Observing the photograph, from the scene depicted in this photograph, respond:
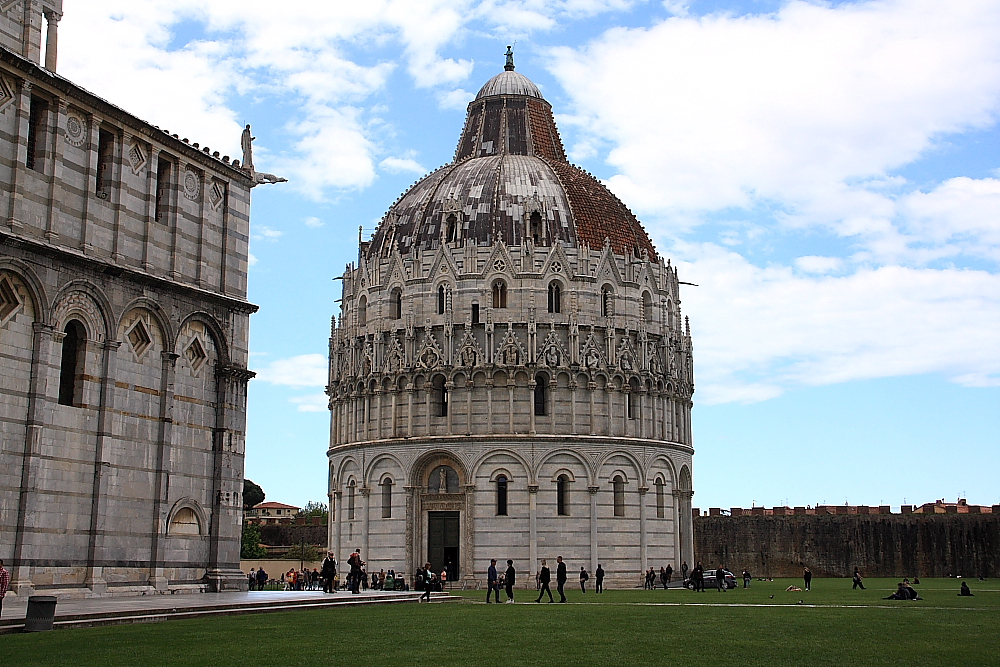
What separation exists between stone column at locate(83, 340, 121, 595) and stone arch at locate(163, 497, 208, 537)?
97.7 inches

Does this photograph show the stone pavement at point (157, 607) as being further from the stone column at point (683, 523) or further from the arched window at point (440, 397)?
the stone column at point (683, 523)

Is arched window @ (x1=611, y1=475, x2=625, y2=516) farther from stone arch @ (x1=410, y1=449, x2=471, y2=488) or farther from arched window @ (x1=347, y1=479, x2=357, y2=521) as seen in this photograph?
arched window @ (x1=347, y1=479, x2=357, y2=521)

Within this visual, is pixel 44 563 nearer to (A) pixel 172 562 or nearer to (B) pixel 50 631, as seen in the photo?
(A) pixel 172 562

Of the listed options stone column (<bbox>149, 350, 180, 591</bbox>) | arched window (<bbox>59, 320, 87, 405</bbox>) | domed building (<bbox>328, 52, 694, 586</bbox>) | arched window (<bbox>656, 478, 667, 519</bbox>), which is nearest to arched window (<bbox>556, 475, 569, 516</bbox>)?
domed building (<bbox>328, 52, 694, 586</bbox>)

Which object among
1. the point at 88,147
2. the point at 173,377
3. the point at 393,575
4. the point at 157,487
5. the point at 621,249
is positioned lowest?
the point at 393,575

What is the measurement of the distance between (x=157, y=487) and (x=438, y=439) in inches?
1177

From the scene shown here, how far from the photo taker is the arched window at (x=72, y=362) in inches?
1160

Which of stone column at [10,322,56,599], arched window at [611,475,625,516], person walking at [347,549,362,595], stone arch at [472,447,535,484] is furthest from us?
arched window at [611,475,625,516]

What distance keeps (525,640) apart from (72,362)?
52.5ft

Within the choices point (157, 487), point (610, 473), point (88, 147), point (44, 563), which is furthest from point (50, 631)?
point (610, 473)

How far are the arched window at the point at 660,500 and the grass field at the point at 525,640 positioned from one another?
34284 millimetres

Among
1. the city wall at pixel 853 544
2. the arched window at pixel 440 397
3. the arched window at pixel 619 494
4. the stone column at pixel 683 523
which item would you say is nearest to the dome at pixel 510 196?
the arched window at pixel 440 397

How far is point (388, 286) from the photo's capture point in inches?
2549

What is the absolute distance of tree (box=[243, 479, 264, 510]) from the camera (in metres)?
111
